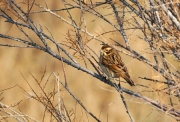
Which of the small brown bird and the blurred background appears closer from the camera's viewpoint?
the small brown bird

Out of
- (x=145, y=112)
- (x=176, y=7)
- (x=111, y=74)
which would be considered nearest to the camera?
(x=176, y=7)

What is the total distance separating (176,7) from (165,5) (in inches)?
2.4

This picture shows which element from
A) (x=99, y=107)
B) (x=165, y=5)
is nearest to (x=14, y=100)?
(x=99, y=107)

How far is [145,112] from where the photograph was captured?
23.5 feet

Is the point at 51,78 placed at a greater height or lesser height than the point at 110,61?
lesser

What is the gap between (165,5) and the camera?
2.27 m

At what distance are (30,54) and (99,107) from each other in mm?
1285

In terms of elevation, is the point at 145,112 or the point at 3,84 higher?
the point at 3,84

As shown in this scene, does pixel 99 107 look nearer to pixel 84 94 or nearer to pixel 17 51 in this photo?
pixel 84 94

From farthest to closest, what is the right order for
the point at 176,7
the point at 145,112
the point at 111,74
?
1. the point at 145,112
2. the point at 111,74
3. the point at 176,7

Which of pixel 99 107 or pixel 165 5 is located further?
pixel 99 107

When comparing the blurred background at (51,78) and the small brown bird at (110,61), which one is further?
the blurred background at (51,78)

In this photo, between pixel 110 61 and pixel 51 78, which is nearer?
pixel 110 61

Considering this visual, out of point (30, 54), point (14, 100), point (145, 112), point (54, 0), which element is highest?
point (54, 0)
